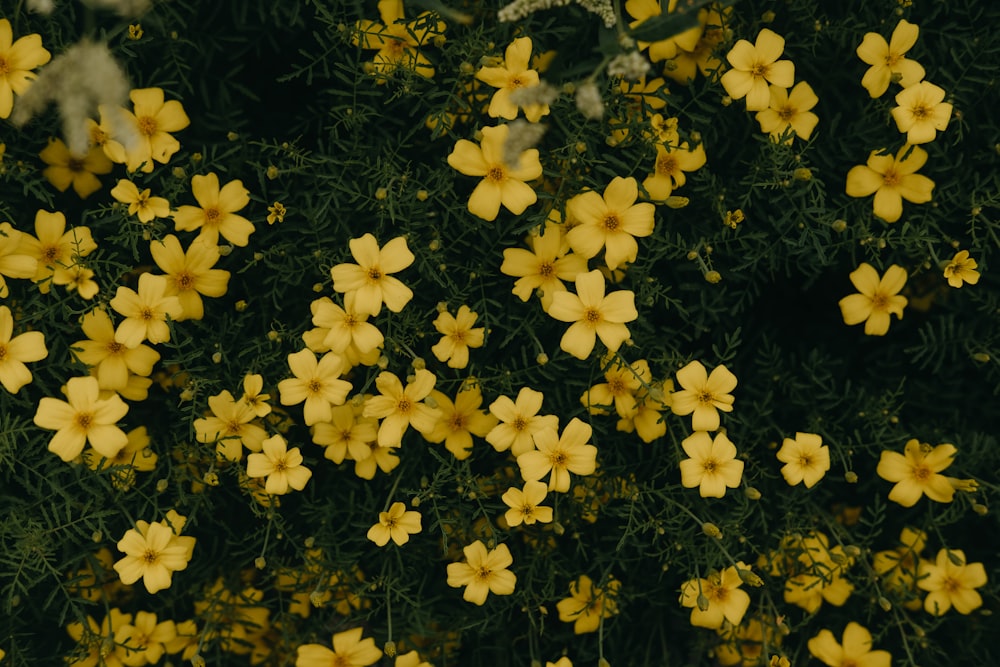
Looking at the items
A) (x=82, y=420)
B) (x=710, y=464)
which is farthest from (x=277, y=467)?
(x=710, y=464)

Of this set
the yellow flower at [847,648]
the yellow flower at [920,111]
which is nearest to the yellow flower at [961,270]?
the yellow flower at [920,111]

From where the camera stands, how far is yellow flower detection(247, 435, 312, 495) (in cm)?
148

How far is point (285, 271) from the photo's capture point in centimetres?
159

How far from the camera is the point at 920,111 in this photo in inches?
59.6

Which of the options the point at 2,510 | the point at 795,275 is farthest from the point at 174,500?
the point at 795,275

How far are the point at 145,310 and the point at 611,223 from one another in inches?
34.0

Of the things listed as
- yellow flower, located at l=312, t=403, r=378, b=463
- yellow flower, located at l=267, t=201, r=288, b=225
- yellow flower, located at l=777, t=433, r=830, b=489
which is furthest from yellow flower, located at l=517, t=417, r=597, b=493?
yellow flower, located at l=267, t=201, r=288, b=225

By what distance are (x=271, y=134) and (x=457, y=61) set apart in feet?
1.54

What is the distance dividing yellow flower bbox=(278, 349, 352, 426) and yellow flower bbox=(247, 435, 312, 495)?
8 cm

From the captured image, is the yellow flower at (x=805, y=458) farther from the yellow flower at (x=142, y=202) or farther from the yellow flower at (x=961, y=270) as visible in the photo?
the yellow flower at (x=142, y=202)

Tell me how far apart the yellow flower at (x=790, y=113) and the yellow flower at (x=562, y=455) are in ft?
2.27

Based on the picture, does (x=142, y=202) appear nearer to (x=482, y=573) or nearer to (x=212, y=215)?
(x=212, y=215)

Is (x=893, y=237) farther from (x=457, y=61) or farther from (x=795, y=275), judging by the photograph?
(x=457, y=61)

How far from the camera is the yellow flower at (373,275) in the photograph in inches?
56.4
